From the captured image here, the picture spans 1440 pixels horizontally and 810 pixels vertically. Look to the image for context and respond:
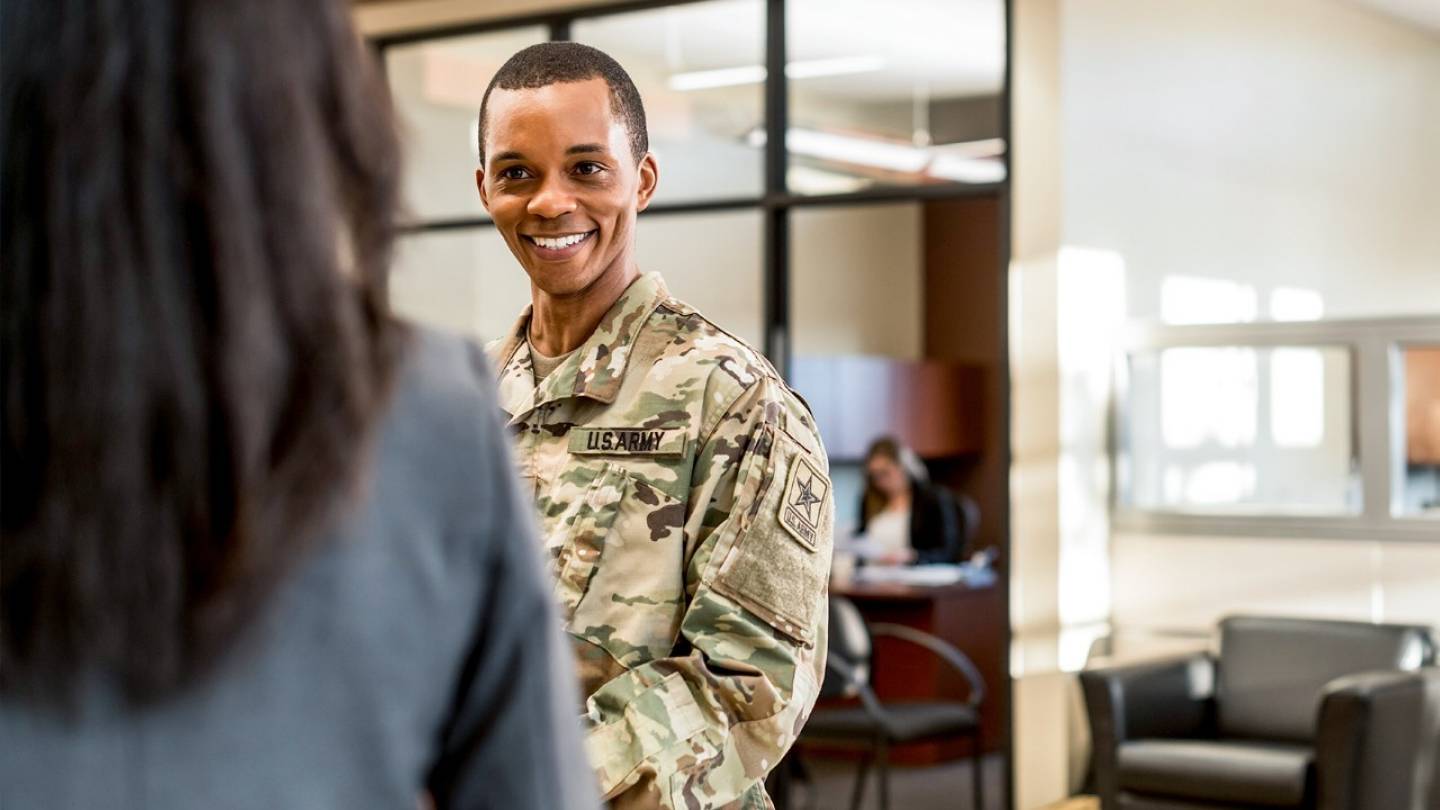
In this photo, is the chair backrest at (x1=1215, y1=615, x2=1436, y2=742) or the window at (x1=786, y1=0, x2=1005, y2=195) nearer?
the chair backrest at (x1=1215, y1=615, x2=1436, y2=742)

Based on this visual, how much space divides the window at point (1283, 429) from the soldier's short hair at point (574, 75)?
4.21m

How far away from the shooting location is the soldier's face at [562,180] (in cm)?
173

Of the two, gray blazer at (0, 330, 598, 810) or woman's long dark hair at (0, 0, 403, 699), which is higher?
woman's long dark hair at (0, 0, 403, 699)

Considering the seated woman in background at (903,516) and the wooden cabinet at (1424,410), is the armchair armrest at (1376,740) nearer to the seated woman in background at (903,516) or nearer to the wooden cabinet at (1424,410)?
the wooden cabinet at (1424,410)

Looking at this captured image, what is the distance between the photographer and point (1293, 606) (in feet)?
18.3

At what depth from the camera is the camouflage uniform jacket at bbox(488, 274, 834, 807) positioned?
1.54 metres

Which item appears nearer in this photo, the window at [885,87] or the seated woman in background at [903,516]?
the window at [885,87]

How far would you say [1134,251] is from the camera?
577 centimetres

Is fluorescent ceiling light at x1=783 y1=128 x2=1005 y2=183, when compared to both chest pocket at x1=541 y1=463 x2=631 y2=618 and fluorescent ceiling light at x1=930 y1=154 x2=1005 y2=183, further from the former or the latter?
chest pocket at x1=541 y1=463 x2=631 y2=618

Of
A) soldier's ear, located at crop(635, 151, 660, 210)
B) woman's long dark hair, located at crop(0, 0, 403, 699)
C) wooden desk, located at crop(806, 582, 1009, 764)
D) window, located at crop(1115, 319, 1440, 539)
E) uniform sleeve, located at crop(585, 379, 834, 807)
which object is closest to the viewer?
woman's long dark hair, located at crop(0, 0, 403, 699)

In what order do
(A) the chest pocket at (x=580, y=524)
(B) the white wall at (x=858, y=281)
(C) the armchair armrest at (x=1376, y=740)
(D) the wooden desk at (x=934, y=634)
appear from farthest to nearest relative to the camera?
(B) the white wall at (x=858, y=281) < (D) the wooden desk at (x=934, y=634) < (C) the armchair armrest at (x=1376, y=740) < (A) the chest pocket at (x=580, y=524)

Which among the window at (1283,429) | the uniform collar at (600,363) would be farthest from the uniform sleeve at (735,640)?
the window at (1283,429)

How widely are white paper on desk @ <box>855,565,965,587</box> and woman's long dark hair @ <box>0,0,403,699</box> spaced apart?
666 cm

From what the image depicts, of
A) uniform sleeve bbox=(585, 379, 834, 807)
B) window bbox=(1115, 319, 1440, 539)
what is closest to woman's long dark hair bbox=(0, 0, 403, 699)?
uniform sleeve bbox=(585, 379, 834, 807)
